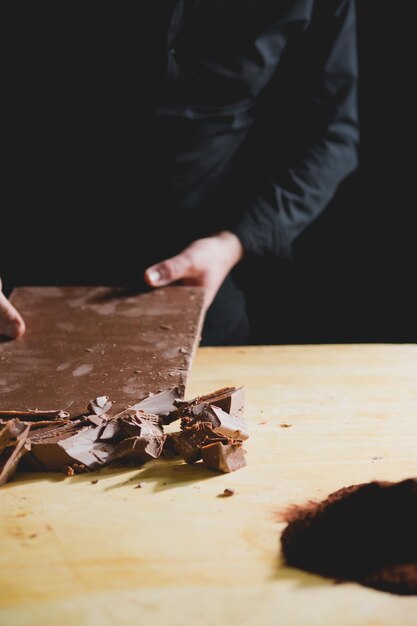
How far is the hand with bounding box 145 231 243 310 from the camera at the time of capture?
1688 millimetres

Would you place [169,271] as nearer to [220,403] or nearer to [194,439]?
[220,403]

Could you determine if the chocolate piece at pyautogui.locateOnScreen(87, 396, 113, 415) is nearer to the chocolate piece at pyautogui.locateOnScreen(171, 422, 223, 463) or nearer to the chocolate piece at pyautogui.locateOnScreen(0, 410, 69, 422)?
the chocolate piece at pyautogui.locateOnScreen(0, 410, 69, 422)

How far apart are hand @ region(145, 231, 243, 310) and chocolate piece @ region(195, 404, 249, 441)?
1.90 ft

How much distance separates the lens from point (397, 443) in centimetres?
110

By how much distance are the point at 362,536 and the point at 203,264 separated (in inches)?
43.3

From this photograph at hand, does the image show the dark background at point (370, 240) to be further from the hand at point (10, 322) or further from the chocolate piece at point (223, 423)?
the chocolate piece at point (223, 423)

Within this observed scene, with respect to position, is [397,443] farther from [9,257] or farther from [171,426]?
[9,257]

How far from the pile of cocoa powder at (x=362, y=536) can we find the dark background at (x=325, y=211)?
4.31 ft

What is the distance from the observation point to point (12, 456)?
40.0 inches

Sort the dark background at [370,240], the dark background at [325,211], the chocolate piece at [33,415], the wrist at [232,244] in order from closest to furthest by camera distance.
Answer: the chocolate piece at [33,415] → the dark background at [325,211] → the wrist at [232,244] → the dark background at [370,240]

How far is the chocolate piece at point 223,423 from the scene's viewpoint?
1.08 m

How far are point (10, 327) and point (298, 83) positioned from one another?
1.31 meters

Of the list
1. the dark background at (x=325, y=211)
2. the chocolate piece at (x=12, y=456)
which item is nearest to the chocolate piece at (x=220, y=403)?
the chocolate piece at (x=12, y=456)

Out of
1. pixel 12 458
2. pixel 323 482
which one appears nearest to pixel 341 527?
pixel 323 482
